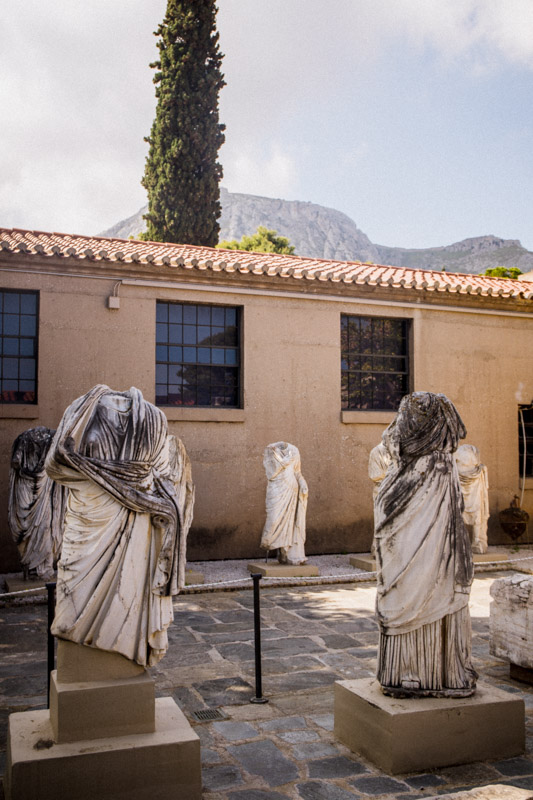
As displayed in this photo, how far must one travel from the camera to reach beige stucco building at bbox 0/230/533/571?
1204 centimetres

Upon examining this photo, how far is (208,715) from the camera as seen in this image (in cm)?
521

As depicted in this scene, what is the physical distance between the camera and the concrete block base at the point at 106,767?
11.0ft

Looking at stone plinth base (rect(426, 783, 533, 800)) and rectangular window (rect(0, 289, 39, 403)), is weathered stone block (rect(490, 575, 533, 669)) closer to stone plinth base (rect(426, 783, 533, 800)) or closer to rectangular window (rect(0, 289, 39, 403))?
stone plinth base (rect(426, 783, 533, 800))

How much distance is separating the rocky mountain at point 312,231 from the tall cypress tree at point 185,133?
279 ft

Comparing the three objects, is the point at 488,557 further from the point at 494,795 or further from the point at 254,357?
the point at 494,795

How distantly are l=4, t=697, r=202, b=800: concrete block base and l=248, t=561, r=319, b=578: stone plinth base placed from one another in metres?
7.19

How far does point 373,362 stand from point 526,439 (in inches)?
156

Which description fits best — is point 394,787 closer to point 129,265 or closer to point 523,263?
point 129,265

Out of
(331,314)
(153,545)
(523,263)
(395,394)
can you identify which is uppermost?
(523,263)

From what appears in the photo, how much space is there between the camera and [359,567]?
12000 mm

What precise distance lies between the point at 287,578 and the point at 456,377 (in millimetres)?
6707

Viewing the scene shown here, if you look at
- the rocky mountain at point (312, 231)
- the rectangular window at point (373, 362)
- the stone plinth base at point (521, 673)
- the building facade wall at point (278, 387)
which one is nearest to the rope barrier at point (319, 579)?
the building facade wall at point (278, 387)

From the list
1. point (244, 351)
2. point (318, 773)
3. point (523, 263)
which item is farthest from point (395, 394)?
point (523, 263)

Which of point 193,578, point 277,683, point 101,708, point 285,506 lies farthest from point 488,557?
point 101,708
